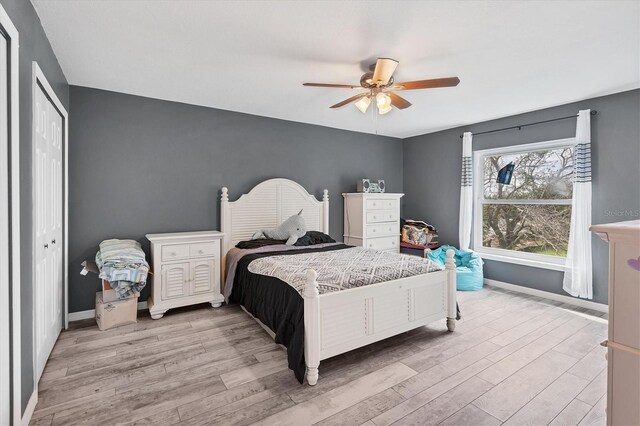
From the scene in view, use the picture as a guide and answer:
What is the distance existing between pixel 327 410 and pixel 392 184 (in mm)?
4610

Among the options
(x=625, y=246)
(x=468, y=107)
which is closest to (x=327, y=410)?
(x=625, y=246)

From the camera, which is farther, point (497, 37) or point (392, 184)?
point (392, 184)

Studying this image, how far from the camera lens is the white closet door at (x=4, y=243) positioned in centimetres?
143

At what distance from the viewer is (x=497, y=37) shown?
7.42 ft

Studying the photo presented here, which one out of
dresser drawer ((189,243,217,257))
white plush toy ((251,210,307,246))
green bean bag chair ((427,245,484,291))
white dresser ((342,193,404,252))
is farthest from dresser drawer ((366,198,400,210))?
dresser drawer ((189,243,217,257))

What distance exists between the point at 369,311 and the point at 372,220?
262 cm

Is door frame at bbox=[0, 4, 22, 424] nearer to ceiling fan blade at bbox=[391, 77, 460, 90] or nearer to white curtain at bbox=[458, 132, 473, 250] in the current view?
ceiling fan blade at bbox=[391, 77, 460, 90]

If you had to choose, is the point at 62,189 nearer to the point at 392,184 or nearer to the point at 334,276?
the point at 334,276

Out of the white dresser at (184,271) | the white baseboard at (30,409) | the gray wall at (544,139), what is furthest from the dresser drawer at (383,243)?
the white baseboard at (30,409)

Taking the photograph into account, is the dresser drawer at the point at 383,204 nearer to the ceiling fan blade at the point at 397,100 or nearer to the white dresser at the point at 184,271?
the ceiling fan blade at the point at 397,100

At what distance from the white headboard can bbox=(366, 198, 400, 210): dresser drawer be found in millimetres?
693

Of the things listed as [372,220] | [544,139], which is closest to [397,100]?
[372,220]

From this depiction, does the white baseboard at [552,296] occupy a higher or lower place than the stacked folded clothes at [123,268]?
lower

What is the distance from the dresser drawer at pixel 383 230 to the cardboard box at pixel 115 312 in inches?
129
